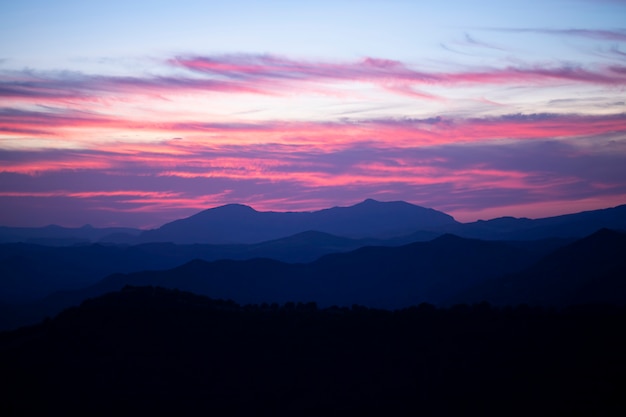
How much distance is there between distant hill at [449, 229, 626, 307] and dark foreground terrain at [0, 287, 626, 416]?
17.2 meters

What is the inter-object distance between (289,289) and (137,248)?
68954 millimetres

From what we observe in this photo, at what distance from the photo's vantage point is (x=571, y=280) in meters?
55.3

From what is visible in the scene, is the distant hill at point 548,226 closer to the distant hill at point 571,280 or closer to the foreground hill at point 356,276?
the foreground hill at point 356,276

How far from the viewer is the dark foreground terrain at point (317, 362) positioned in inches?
1053

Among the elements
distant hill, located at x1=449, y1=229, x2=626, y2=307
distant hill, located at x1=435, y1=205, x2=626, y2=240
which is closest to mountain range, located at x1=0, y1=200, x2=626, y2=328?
distant hill, located at x1=449, y1=229, x2=626, y2=307

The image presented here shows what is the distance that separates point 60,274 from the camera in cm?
11938

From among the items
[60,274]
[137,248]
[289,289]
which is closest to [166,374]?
[289,289]

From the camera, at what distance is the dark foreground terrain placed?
26750mm

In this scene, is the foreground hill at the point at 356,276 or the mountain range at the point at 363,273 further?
the foreground hill at the point at 356,276

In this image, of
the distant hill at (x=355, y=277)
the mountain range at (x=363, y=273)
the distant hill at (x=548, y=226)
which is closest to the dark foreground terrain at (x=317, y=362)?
the mountain range at (x=363, y=273)

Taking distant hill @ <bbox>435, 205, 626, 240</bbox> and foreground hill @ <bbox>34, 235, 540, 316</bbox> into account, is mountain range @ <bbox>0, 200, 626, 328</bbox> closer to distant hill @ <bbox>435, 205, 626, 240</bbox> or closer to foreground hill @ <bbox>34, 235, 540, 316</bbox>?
foreground hill @ <bbox>34, 235, 540, 316</bbox>

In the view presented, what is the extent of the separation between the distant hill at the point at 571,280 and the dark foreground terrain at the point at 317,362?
1722 cm

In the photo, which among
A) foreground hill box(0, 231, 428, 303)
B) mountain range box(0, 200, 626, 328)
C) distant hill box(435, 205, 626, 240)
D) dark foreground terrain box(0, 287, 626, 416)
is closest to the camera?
dark foreground terrain box(0, 287, 626, 416)

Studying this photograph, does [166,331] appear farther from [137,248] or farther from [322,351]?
[137,248]
